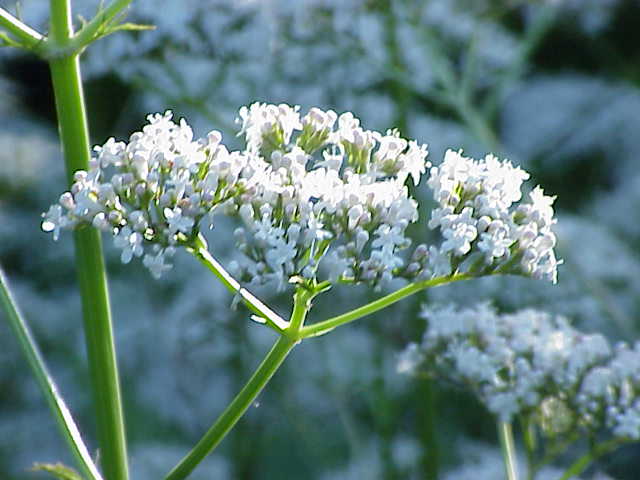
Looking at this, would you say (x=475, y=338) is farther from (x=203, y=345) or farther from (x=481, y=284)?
(x=203, y=345)

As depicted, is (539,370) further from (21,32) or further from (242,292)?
(21,32)

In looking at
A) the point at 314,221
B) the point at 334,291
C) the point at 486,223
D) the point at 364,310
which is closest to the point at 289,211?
the point at 314,221

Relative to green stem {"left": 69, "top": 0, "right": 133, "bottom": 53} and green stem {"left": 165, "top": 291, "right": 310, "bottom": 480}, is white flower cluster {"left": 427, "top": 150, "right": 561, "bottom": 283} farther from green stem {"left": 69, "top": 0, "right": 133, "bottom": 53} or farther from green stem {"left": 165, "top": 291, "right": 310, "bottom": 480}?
green stem {"left": 69, "top": 0, "right": 133, "bottom": 53}

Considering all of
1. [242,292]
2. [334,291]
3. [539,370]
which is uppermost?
[334,291]

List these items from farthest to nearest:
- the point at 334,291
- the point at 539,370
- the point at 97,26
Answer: the point at 334,291 → the point at 539,370 → the point at 97,26

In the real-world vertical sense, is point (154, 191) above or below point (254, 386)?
above

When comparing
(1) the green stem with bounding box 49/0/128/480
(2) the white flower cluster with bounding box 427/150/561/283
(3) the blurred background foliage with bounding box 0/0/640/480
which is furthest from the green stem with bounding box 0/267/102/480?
(3) the blurred background foliage with bounding box 0/0/640/480

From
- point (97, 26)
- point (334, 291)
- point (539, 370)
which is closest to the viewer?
point (97, 26)
